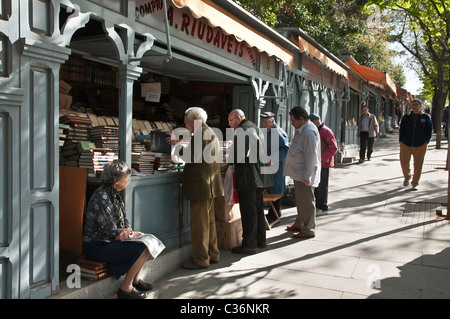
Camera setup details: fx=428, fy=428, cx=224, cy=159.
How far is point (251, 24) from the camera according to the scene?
6996 mm

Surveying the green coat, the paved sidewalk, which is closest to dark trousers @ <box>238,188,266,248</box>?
the paved sidewalk

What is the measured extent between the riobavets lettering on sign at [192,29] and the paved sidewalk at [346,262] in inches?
112

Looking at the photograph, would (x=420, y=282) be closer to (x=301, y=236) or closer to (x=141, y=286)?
(x=301, y=236)

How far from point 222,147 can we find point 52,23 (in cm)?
329

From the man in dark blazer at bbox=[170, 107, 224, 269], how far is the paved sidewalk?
30 cm

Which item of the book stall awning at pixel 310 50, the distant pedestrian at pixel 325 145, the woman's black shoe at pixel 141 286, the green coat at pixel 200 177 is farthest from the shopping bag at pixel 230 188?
the book stall awning at pixel 310 50

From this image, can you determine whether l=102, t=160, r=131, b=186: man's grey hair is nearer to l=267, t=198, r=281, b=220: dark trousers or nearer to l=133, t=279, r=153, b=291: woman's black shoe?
l=133, t=279, r=153, b=291: woman's black shoe

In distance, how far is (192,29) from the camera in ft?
18.3

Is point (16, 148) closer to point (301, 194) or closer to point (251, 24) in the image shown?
point (301, 194)

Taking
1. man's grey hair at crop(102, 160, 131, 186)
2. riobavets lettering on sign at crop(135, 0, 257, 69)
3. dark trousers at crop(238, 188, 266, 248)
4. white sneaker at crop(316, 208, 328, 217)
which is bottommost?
white sneaker at crop(316, 208, 328, 217)

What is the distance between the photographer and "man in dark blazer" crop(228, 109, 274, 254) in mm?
5383

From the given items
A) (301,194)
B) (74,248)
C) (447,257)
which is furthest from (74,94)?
(447,257)

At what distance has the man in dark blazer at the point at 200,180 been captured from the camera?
15.9 ft

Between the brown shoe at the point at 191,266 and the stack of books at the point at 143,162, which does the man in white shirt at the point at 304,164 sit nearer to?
the brown shoe at the point at 191,266
